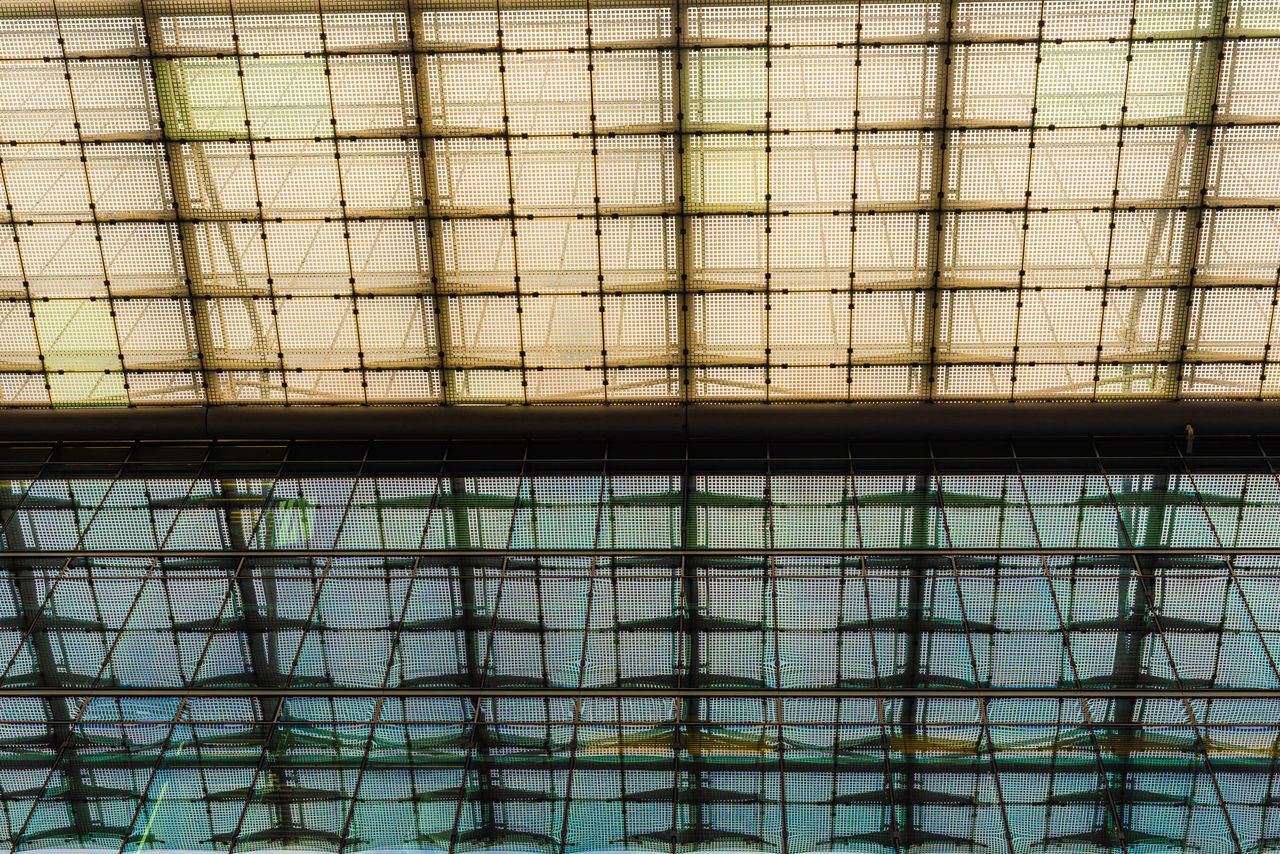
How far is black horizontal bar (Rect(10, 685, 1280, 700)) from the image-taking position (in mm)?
15438

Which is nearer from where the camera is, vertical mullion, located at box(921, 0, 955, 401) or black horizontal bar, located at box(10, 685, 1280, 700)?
black horizontal bar, located at box(10, 685, 1280, 700)

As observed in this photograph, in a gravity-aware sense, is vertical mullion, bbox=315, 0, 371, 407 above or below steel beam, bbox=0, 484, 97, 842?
above

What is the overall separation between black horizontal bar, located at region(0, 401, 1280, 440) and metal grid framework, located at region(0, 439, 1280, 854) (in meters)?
0.38

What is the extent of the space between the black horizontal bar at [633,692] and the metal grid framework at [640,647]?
1.9 inches

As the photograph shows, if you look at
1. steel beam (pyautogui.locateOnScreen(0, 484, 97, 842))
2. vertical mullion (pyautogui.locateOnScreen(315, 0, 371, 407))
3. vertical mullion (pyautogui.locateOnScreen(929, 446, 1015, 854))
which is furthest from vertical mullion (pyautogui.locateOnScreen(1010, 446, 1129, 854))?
steel beam (pyautogui.locateOnScreen(0, 484, 97, 842))

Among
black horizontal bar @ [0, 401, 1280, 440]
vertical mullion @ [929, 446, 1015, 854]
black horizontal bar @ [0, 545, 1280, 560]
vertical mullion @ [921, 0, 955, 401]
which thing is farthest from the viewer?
black horizontal bar @ [0, 401, 1280, 440]

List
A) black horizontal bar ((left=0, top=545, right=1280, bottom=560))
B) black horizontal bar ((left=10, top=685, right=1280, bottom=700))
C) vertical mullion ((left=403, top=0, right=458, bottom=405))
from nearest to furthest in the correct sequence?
black horizontal bar ((left=10, top=685, right=1280, bottom=700)), black horizontal bar ((left=0, top=545, right=1280, bottom=560)), vertical mullion ((left=403, top=0, right=458, bottom=405))

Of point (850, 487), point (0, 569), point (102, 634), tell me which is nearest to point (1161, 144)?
point (850, 487)

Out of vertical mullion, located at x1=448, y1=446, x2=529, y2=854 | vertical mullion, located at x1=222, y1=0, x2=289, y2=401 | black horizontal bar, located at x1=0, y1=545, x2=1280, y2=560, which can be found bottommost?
vertical mullion, located at x1=448, y1=446, x2=529, y2=854

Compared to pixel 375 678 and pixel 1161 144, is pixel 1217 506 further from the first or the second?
pixel 375 678

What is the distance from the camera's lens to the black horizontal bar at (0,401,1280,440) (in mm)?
19984

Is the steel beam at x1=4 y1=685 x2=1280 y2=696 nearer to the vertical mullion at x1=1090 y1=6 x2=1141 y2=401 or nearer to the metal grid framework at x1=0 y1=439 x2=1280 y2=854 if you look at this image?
the metal grid framework at x1=0 y1=439 x2=1280 y2=854

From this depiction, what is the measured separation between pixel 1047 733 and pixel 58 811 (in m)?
12.7

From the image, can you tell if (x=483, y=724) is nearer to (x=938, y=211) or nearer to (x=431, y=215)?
(x=431, y=215)
